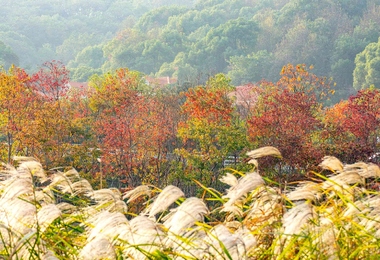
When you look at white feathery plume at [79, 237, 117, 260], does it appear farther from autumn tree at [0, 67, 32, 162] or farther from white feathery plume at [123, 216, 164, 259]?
autumn tree at [0, 67, 32, 162]

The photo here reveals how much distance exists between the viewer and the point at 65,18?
8056 cm

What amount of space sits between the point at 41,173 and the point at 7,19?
7376 cm

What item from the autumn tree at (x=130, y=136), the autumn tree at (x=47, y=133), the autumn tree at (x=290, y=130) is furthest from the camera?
the autumn tree at (x=130, y=136)

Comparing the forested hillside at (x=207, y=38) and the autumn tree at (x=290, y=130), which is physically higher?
the autumn tree at (x=290, y=130)

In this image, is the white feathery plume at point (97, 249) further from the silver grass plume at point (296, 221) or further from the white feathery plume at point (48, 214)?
the silver grass plume at point (296, 221)

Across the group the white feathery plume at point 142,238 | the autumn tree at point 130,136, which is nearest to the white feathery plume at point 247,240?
the white feathery plume at point 142,238

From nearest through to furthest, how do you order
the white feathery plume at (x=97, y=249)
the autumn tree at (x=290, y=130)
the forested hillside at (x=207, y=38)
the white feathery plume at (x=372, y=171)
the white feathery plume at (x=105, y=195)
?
1. the white feathery plume at (x=97, y=249)
2. the white feathery plume at (x=105, y=195)
3. the white feathery plume at (x=372, y=171)
4. the autumn tree at (x=290, y=130)
5. the forested hillside at (x=207, y=38)

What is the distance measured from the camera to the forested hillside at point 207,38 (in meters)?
54.2

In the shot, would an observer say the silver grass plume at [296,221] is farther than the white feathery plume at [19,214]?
No

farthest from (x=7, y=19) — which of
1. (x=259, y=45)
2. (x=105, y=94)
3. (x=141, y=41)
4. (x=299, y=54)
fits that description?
(x=105, y=94)

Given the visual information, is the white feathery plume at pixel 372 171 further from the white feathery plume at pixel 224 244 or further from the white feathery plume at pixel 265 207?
the white feathery plume at pixel 224 244

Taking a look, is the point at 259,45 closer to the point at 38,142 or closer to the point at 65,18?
the point at 65,18

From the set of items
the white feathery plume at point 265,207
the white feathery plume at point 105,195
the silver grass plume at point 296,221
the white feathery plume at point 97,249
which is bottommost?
the white feathery plume at point 265,207

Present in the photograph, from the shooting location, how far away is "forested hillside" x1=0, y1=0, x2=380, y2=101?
54.2 meters
